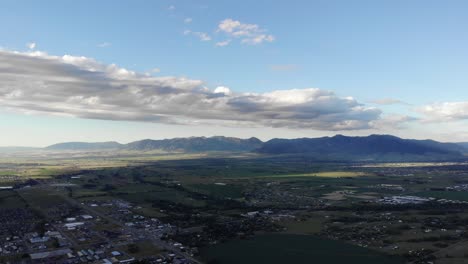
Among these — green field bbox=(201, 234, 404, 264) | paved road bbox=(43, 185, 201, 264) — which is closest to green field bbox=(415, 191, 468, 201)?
green field bbox=(201, 234, 404, 264)

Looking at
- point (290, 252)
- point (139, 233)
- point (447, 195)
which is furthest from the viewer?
point (447, 195)

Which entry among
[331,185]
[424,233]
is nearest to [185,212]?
[424,233]

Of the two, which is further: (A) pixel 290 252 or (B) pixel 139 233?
(B) pixel 139 233

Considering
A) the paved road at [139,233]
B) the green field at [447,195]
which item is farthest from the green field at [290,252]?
the green field at [447,195]

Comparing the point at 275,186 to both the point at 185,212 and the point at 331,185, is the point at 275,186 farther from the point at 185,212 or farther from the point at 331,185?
the point at 185,212

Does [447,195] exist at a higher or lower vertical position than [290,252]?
higher

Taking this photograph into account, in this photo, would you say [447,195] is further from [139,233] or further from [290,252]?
[139,233]

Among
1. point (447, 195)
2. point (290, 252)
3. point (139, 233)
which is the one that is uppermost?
point (447, 195)

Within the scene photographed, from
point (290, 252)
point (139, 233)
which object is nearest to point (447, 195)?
point (290, 252)

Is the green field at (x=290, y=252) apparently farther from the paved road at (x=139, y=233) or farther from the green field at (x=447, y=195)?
the green field at (x=447, y=195)
